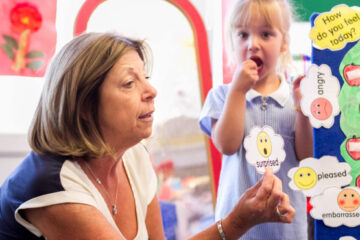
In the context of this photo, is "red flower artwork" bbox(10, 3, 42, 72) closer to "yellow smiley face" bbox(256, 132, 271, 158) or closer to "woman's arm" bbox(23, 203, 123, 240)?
"woman's arm" bbox(23, 203, 123, 240)

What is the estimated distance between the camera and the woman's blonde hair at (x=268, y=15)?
0.92m

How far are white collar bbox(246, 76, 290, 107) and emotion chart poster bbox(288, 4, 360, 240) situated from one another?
49 mm

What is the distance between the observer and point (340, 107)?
0.88 m

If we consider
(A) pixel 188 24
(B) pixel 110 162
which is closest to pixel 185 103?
(A) pixel 188 24

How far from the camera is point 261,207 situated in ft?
2.72

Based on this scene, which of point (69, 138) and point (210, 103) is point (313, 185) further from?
point (69, 138)

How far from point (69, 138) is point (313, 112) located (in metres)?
0.49

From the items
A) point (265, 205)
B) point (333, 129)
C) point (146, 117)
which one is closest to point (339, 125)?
point (333, 129)

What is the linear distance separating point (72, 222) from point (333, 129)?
54cm

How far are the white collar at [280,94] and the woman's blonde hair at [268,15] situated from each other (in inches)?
2.1

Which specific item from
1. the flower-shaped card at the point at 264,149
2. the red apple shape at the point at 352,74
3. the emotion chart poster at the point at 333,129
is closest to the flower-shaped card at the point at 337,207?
the emotion chart poster at the point at 333,129

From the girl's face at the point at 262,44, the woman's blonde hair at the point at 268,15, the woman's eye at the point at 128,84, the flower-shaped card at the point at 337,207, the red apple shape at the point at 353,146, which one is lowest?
the flower-shaped card at the point at 337,207

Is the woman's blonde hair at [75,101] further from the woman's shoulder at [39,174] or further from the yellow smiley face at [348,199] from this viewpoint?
the yellow smiley face at [348,199]

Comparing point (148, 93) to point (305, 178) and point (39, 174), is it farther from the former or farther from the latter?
point (305, 178)
